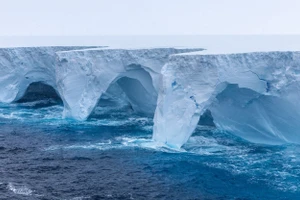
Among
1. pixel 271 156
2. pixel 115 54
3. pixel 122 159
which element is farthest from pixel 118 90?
pixel 271 156

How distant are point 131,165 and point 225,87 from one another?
5580 mm

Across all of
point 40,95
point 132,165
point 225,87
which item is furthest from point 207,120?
point 40,95

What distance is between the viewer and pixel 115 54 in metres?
20.6

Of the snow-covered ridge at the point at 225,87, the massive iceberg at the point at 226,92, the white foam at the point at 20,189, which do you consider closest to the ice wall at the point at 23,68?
the massive iceberg at the point at 226,92

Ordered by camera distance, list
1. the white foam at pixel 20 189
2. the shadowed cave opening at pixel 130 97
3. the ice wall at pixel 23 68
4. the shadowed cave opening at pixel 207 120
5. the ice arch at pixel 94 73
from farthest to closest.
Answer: the ice wall at pixel 23 68 → the shadowed cave opening at pixel 130 97 → the ice arch at pixel 94 73 → the shadowed cave opening at pixel 207 120 → the white foam at pixel 20 189

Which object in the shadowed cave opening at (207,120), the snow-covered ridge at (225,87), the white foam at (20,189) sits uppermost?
the snow-covered ridge at (225,87)

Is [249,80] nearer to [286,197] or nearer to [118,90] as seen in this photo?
[286,197]

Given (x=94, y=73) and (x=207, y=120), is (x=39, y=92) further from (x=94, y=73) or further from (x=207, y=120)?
(x=207, y=120)

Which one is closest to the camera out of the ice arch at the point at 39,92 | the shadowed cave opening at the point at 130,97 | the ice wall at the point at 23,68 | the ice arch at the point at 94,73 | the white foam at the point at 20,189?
the white foam at the point at 20,189

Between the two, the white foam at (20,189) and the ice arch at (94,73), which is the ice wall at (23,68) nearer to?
the ice arch at (94,73)

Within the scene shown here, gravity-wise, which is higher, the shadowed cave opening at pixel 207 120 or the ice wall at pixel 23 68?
the ice wall at pixel 23 68

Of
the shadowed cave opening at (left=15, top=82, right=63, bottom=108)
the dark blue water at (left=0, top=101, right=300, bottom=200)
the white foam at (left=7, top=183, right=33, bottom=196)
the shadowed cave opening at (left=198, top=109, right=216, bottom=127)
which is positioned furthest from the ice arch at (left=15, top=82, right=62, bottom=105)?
the white foam at (left=7, top=183, right=33, bottom=196)

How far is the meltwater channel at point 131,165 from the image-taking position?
11.6 meters

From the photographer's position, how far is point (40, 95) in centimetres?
2811
